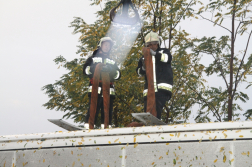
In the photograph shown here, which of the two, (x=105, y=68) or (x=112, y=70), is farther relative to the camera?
(x=112, y=70)

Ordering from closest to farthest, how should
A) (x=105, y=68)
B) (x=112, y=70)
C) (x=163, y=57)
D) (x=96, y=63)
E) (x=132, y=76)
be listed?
(x=163, y=57)
(x=105, y=68)
(x=112, y=70)
(x=96, y=63)
(x=132, y=76)

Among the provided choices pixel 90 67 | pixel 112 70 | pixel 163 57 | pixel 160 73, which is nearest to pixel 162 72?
pixel 160 73

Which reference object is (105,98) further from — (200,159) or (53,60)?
(53,60)

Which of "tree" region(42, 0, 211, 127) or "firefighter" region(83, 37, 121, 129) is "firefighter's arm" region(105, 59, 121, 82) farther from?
"tree" region(42, 0, 211, 127)

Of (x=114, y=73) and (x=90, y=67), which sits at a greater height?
(x=90, y=67)

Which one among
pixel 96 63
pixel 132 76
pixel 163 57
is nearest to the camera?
pixel 163 57

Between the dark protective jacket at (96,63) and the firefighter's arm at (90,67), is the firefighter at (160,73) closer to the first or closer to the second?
the dark protective jacket at (96,63)

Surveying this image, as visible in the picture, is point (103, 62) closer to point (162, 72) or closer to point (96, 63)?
point (96, 63)

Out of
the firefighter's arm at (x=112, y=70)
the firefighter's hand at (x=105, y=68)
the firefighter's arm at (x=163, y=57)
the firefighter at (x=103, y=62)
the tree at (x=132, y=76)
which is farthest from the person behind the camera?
the tree at (x=132, y=76)

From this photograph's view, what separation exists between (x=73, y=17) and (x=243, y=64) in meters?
6.39

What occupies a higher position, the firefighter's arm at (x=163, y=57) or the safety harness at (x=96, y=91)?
the firefighter's arm at (x=163, y=57)

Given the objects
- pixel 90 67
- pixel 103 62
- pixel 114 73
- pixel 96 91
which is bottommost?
pixel 96 91

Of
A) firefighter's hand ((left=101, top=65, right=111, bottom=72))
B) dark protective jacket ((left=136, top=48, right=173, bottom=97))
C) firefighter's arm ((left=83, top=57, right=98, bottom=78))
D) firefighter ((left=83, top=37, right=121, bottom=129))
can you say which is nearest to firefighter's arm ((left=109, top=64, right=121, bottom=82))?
firefighter ((left=83, top=37, right=121, bottom=129))

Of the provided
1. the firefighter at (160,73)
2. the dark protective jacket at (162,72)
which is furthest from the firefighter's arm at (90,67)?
the dark protective jacket at (162,72)
